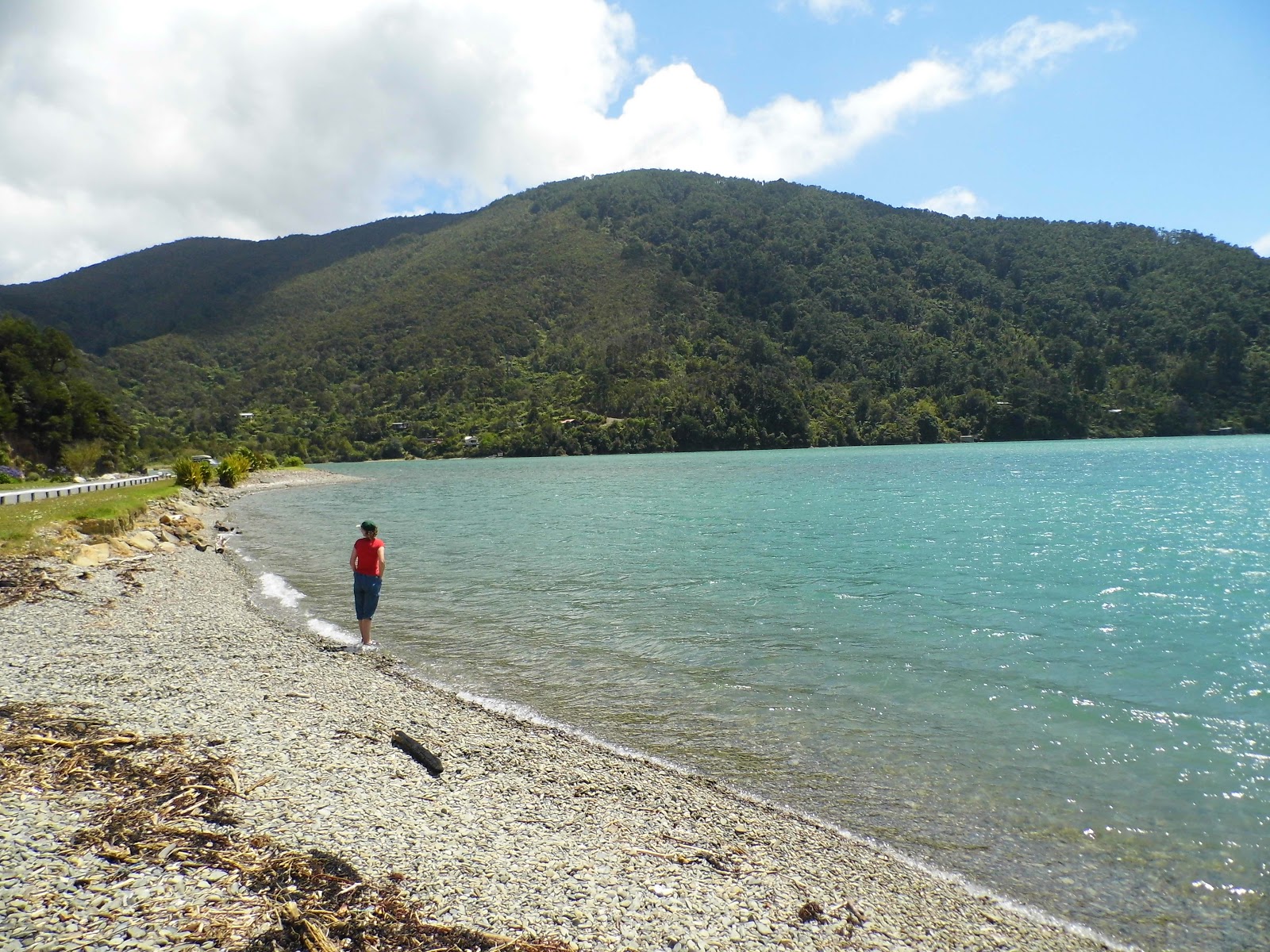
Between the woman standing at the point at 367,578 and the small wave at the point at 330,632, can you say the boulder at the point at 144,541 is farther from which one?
the woman standing at the point at 367,578

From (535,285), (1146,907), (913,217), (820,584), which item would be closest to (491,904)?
(1146,907)

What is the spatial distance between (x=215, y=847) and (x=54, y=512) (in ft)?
73.9

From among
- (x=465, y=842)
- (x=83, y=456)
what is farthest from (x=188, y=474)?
(x=465, y=842)


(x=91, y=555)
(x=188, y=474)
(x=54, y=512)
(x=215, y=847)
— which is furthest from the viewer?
(x=188, y=474)

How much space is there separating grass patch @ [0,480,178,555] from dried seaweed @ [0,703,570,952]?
13.3 metres

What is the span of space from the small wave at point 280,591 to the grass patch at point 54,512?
486 centimetres

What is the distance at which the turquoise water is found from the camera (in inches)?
261

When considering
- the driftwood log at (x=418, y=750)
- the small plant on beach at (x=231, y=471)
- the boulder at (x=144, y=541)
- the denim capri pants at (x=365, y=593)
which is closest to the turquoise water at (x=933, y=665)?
the denim capri pants at (x=365, y=593)

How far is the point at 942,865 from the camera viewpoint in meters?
6.24

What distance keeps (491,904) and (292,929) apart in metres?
1.23

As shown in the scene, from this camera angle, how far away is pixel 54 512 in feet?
73.7

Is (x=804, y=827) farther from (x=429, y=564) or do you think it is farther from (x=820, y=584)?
(x=429, y=564)

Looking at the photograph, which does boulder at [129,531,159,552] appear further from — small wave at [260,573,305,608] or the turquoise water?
small wave at [260,573,305,608]

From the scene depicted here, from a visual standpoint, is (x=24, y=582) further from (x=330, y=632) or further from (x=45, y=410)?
(x=45, y=410)
